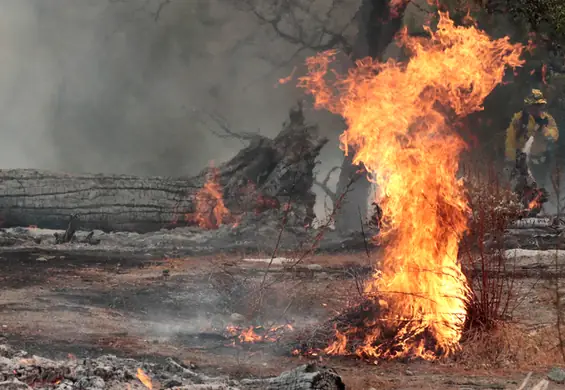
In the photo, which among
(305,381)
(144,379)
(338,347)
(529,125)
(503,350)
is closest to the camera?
(305,381)

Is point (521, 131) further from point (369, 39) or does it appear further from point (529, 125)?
point (369, 39)

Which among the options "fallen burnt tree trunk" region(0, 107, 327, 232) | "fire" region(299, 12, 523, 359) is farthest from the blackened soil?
"fire" region(299, 12, 523, 359)

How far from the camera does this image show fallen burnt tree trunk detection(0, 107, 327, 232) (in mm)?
15039

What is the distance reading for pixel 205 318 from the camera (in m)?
7.27

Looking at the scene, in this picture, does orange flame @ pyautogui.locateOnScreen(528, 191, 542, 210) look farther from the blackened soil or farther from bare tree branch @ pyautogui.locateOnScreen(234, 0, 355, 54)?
the blackened soil

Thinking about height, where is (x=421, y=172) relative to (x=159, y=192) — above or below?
below

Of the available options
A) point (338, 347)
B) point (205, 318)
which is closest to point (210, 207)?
point (205, 318)

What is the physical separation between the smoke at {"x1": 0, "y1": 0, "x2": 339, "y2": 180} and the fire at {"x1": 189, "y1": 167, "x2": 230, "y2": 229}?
6.07 metres

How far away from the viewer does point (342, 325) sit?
6.20m

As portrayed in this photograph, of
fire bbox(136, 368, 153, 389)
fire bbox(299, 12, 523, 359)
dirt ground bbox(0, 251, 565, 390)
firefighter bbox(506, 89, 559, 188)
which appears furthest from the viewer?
firefighter bbox(506, 89, 559, 188)

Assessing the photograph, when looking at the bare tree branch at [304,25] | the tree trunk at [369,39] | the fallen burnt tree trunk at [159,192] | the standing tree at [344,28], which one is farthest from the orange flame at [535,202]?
the bare tree branch at [304,25]

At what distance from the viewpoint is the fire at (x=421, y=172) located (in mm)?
5871

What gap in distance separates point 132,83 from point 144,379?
19749 millimetres

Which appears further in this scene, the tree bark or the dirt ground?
the dirt ground
